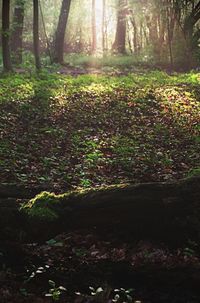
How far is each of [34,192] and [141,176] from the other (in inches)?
115

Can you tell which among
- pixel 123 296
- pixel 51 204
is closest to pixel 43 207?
pixel 51 204

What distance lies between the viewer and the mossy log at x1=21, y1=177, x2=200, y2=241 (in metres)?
5.68

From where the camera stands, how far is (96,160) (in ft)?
32.8

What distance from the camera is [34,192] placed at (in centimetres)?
706

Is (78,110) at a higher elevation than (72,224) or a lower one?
higher

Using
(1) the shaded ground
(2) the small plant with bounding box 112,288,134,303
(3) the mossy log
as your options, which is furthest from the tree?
(2) the small plant with bounding box 112,288,134,303

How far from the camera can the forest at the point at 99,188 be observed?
4.93 meters

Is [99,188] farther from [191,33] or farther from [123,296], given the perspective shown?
[191,33]

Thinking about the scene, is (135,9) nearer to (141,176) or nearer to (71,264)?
(141,176)

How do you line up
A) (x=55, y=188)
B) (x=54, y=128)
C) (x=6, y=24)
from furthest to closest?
(x=6, y=24) → (x=54, y=128) → (x=55, y=188)

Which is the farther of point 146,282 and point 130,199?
point 130,199

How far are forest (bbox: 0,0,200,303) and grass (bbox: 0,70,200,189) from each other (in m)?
0.03

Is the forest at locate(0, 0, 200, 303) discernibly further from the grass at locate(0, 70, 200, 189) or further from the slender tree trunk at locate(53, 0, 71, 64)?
the slender tree trunk at locate(53, 0, 71, 64)

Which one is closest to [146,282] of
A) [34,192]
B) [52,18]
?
[34,192]
